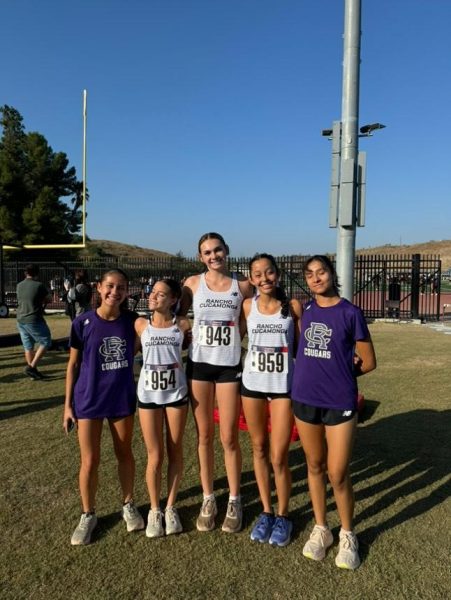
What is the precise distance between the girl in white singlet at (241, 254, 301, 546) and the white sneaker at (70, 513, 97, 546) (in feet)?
3.59

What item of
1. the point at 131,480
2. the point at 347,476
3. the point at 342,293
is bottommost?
the point at 131,480

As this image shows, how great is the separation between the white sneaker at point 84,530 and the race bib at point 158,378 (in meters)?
0.98

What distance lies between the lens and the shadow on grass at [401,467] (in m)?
3.50

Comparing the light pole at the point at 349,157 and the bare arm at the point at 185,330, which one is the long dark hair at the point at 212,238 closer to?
the bare arm at the point at 185,330

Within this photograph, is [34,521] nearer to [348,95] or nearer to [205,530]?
[205,530]

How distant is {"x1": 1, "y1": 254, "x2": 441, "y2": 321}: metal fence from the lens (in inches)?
725

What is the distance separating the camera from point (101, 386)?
3.13 m

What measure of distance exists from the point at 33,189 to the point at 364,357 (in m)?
39.4

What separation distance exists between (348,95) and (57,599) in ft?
18.1

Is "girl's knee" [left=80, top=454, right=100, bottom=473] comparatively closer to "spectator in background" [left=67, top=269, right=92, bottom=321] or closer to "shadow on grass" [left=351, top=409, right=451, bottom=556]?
"shadow on grass" [left=351, top=409, right=451, bottom=556]

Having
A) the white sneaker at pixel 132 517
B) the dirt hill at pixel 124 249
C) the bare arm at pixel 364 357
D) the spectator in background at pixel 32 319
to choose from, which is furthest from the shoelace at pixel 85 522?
the dirt hill at pixel 124 249

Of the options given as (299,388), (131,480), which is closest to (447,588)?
(299,388)

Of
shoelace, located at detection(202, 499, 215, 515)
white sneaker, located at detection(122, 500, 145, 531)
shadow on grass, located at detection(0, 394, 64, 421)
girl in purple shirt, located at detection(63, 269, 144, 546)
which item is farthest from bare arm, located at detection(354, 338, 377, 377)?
shadow on grass, located at detection(0, 394, 64, 421)

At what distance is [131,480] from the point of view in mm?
3301
